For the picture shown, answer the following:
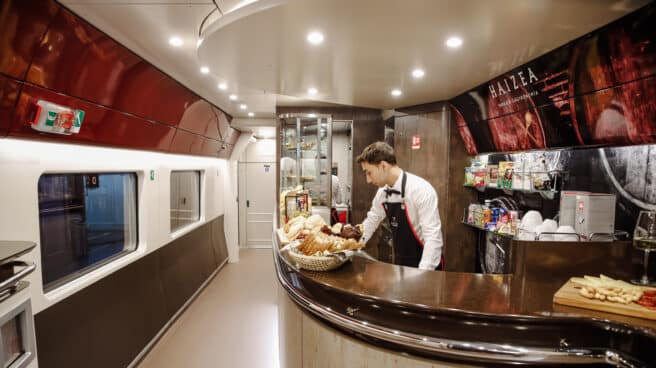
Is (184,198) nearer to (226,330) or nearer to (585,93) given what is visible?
(226,330)

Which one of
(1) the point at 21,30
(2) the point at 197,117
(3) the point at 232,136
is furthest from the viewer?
(3) the point at 232,136

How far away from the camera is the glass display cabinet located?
4965 mm

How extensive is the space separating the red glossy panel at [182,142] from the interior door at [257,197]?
134 inches

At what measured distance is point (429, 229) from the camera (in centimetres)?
219

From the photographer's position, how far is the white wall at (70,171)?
1900mm

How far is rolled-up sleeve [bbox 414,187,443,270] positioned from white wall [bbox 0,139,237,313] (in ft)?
8.40

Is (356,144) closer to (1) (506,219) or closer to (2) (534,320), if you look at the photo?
(1) (506,219)

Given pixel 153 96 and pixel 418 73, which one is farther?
pixel 153 96

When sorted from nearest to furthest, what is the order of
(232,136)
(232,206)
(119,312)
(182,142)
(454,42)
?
(454,42) < (119,312) < (182,142) < (232,136) < (232,206)

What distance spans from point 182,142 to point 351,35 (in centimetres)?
316

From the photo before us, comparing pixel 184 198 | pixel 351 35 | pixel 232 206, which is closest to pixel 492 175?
pixel 351 35

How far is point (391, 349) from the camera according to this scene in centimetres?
137

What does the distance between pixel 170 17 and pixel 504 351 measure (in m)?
2.53

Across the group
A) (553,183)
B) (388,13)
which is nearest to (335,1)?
(388,13)
